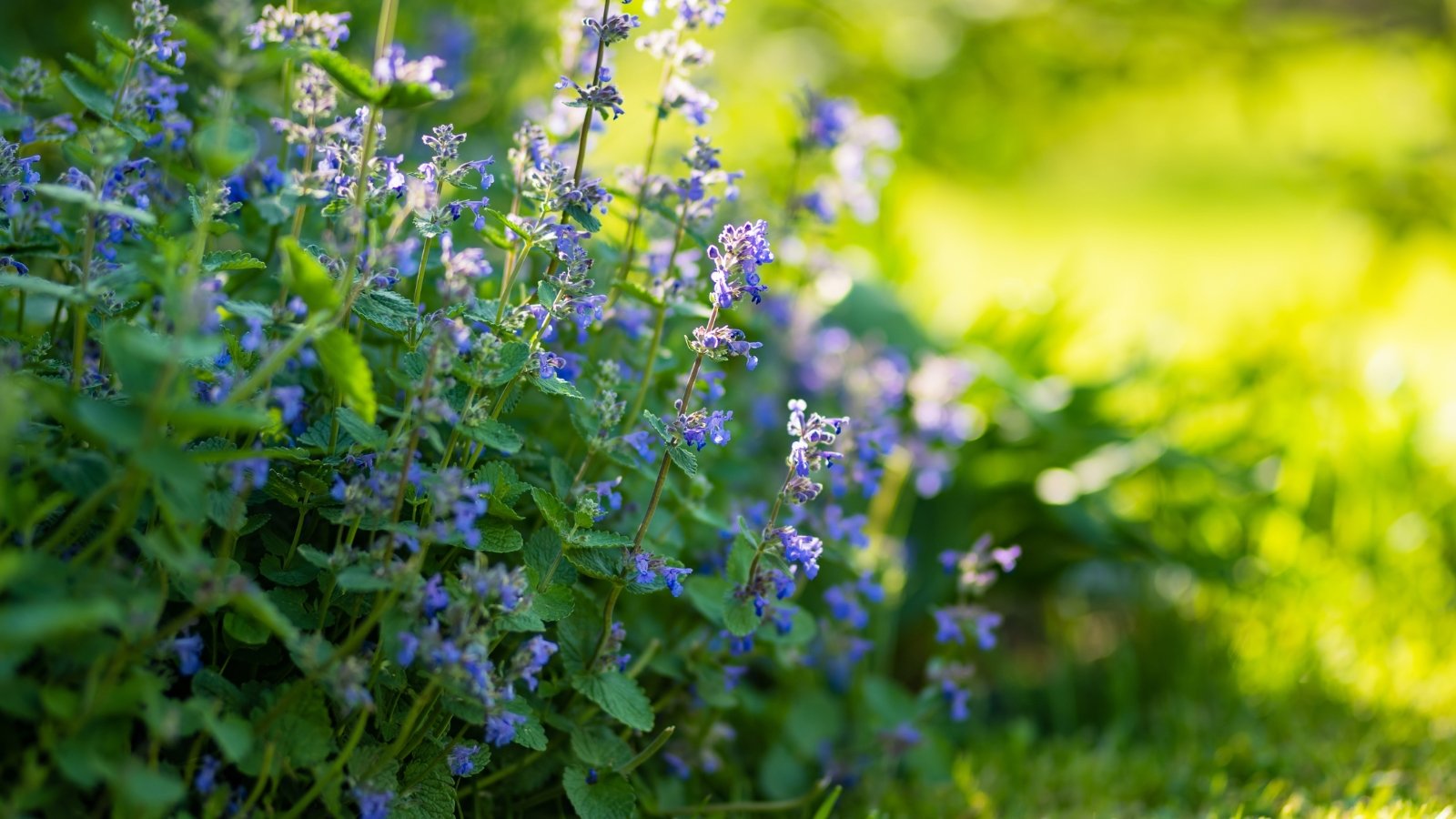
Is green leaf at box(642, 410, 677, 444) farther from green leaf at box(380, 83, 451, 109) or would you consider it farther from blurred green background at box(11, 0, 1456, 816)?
blurred green background at box(11, 0, 1456, 816)

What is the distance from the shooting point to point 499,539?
4.51ft

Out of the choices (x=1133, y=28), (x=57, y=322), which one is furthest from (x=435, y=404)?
(x=1133, y=28)

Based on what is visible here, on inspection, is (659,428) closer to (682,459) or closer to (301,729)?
(682,459)

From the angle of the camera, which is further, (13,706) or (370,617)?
(370,617)

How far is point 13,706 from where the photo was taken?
41.9 inches

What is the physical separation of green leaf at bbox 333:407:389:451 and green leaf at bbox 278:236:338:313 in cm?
13

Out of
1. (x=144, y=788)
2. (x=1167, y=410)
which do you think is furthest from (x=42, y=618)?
(x=1167, y=410)

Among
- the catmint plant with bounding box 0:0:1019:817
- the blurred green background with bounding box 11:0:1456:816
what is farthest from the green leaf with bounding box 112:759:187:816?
the blurred green background with bounding box 11:0:1456:816

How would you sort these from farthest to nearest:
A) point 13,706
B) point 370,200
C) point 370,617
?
point 370,200 → point 370,617 → point 13,706

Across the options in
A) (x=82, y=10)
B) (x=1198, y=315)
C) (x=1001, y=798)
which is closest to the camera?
(x=1001, y=798)

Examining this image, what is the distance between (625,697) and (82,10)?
2826 millimetres

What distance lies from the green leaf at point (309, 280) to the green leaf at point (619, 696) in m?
0.57

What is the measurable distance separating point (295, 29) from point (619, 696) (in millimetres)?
890

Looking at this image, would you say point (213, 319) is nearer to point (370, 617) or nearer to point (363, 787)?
point (370, 617)
